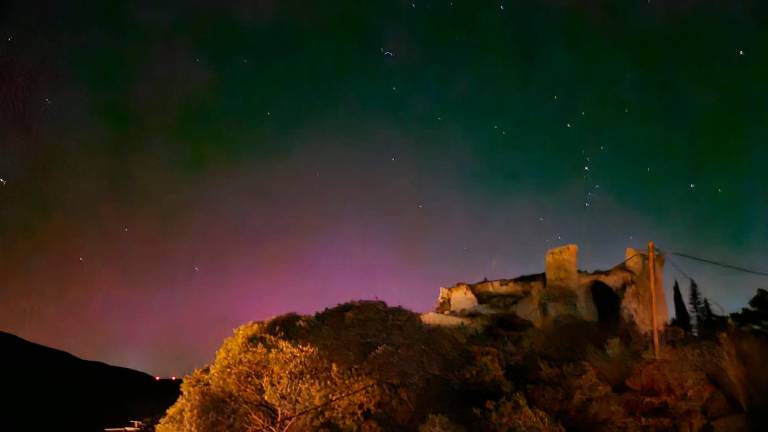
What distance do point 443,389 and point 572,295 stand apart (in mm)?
28451

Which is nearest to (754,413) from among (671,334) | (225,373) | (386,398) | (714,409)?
(714,409)

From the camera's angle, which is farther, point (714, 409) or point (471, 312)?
point (471, 312)

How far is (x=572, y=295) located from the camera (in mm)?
48719

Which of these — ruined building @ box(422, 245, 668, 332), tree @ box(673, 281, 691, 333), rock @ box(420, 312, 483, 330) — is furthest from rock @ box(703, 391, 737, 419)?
tree @ box(673, 281, 691, 333)

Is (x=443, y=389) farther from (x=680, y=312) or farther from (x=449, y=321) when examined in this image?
(x=680, y=312)

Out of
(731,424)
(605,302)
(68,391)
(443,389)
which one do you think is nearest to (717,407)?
(731,424)

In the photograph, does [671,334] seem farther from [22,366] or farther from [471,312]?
[22,366]

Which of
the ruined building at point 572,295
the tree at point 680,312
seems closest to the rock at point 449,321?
the ruined building at point 572,295

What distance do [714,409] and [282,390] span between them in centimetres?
1414

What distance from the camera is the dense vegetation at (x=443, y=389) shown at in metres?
19.2

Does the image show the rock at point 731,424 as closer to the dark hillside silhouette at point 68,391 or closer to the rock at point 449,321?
the rock at point 449,321

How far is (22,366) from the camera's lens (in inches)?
3332

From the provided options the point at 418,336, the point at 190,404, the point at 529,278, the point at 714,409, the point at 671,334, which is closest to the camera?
the point at 190,404

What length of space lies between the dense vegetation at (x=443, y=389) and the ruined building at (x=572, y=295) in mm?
23641
